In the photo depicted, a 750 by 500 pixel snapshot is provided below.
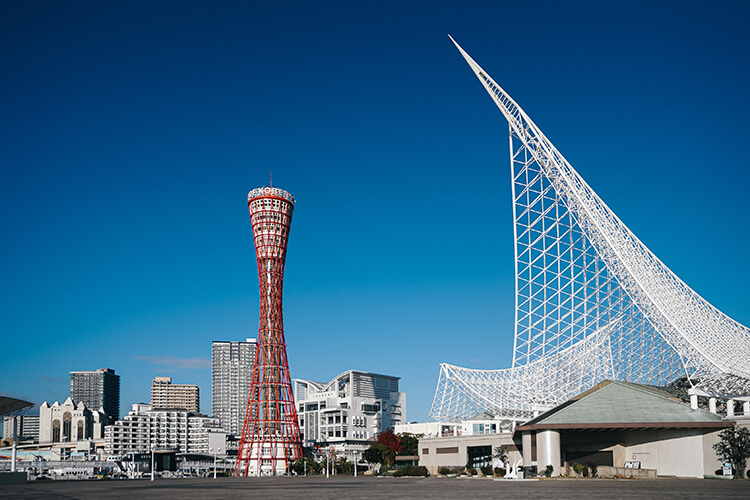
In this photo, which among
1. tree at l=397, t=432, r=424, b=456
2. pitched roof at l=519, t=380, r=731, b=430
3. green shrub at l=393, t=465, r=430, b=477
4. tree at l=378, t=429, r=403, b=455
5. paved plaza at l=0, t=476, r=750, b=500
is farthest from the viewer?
tree at l=378, t=429, r=403, b=455

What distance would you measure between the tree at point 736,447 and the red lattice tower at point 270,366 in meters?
60.3

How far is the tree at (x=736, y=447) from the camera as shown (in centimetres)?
5509

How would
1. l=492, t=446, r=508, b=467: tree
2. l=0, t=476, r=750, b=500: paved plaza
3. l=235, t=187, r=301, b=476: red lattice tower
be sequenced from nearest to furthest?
l=0, t=476, r=750, b=500: paved plaza, l=492, t=446, r=508, b=467: tree, l=235, t=187, r=301, b=476: red lattice tower

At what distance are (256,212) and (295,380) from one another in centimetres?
9354

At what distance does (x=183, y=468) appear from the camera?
513ft

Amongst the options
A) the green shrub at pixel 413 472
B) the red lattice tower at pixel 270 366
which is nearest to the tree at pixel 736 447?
the green shrub at pixel 413 472

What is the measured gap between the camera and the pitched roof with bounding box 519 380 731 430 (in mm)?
60312

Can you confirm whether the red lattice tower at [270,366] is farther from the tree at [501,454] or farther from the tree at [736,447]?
the tree at [736,447]

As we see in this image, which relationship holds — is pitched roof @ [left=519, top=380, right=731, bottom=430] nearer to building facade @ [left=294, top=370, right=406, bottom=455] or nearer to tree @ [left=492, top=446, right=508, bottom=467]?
tree @ [left=492, top=446, right=508, bottom=467]

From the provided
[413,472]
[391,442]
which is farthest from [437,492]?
[391,442]

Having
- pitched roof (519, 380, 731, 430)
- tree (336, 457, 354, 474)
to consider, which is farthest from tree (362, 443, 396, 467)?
pitched roof (519, 380, 731, 430)

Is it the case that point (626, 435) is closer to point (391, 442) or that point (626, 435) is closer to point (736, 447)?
point (736, 447)

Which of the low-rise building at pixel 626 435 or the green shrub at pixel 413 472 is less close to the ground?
the low-rise building at pixel 626 435

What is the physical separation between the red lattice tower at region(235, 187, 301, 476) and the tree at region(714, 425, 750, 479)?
6029 centimetres
